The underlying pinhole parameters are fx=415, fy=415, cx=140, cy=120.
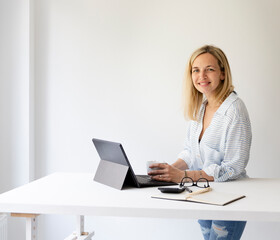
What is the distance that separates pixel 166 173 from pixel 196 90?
1.98 feet

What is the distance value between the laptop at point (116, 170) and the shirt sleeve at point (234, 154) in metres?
0.23

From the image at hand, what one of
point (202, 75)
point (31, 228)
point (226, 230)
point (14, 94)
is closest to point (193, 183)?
point (226, 230)

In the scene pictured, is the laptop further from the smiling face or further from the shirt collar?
the smiling face

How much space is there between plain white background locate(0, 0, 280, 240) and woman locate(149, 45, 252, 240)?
0.77 m

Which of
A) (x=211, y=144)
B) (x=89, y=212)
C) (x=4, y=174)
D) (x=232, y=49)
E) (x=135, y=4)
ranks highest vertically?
(x=135, y=4)

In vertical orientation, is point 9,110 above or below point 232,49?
below

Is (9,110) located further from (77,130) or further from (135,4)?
(135,4)

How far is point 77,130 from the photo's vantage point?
3127mm

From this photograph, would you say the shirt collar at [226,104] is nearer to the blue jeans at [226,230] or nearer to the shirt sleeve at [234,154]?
the shirt sleeve at [234,154]

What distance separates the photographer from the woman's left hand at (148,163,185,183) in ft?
6.18

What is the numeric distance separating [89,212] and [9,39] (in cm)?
192

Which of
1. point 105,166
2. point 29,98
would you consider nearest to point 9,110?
point 29,98

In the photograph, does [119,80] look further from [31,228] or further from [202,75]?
[31,228]

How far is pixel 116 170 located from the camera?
1.85 metres
